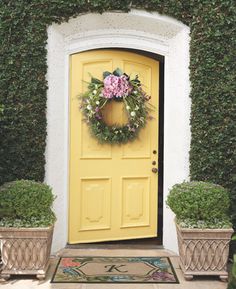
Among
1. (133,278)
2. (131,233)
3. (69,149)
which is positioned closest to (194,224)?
(133,278)

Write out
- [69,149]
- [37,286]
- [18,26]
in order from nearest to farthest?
[37,286] < [18,26] < [69,149]

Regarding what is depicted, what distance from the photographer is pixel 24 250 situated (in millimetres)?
4090

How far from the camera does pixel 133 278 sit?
419 centimetres

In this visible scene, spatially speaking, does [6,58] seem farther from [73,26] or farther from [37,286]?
[37,286]

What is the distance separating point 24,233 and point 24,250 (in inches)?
6.3

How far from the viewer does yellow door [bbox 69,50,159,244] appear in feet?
16.6

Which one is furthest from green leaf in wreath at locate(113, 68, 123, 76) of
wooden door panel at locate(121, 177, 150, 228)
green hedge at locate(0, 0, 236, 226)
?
wooden door panel at locate(121, 177, 150, 228)

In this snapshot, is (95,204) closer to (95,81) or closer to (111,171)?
(111,171)

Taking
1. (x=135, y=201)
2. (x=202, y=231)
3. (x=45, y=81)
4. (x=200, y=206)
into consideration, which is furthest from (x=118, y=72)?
(x=202, y=231)

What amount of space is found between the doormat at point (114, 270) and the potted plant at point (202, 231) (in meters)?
0.28

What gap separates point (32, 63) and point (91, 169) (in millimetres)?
1334

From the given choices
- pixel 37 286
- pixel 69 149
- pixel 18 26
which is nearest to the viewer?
pixel 37 286

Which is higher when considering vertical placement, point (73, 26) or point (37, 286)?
point (73, 26)

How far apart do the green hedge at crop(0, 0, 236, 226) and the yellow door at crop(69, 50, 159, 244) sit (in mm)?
448
